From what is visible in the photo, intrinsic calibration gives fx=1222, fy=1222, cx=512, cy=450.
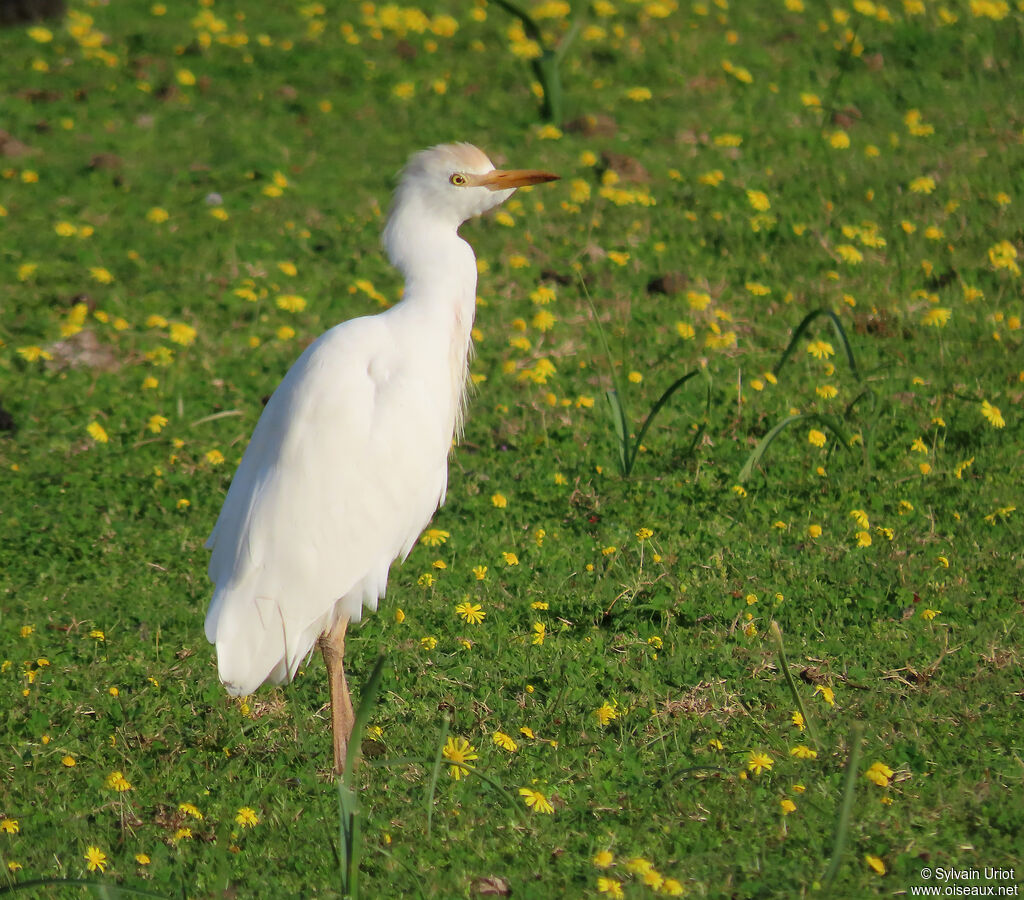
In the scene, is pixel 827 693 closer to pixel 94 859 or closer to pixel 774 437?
pixel 774 437

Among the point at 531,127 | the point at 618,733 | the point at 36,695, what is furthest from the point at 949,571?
the point at 531,127

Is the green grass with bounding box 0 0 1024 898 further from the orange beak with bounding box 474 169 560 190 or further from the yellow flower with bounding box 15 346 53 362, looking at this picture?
the orange beak with bounding box 474 169 560 190

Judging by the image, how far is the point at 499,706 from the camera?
404cm

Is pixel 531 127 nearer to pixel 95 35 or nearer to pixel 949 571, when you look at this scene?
pixel 95 35

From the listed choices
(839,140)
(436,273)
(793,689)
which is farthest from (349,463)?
(839,140)

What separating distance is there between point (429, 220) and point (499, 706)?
1.66 metres

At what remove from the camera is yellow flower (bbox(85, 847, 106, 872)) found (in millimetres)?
3256

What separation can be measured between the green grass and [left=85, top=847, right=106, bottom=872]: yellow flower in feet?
0.11

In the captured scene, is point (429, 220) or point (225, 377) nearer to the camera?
point (429, 220)

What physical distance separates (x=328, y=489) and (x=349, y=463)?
4.2 inches

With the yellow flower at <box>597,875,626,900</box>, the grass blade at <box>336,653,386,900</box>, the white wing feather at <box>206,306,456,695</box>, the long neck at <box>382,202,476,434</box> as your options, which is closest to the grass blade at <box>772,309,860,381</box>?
the long neck at <box>382,202,476,434</box>

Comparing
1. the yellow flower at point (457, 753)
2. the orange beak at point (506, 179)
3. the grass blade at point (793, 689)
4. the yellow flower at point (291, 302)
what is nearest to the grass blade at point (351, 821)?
the yellow flower at point (457, 753)

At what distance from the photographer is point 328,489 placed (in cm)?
393

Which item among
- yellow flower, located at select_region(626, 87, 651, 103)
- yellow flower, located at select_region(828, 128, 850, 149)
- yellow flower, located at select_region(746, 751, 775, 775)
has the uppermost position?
yellow flower, located at select_region(828, 128, 850, 149)
